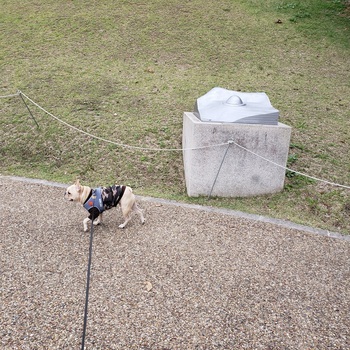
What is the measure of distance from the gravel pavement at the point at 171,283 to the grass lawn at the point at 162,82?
1.18m

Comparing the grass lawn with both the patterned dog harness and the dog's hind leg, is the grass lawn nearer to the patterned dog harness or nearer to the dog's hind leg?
the dog's hind leg

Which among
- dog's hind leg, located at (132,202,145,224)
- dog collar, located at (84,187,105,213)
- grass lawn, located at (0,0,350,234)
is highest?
dog collar, located at (84,187,105,213)

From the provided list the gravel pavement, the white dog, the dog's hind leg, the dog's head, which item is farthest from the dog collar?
the dog's hind leg

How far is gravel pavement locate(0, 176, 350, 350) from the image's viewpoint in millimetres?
3471

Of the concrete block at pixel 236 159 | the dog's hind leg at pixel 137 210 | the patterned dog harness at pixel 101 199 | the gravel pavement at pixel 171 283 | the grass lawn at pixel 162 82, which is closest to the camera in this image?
the gravel pavement at pixel 171 283

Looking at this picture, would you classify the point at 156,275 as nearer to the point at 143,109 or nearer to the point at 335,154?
the point at 335,154

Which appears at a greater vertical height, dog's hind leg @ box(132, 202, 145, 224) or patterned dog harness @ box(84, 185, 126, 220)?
patterned dog harness @ box(84, 185, 126, 220)

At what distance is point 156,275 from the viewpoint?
432cm

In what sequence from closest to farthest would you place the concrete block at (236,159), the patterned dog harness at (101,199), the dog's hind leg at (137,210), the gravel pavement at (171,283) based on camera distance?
the gravel pavement at (171,283), the patterned dog harness at (101,199), the dog's hind leg at (137,210), the concrete block at (236,159)

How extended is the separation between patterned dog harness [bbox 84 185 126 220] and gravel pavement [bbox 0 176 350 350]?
41 centimetres

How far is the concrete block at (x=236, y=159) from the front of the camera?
21.1ft

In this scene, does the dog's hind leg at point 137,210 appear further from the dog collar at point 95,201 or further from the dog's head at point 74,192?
the dog's head at point 74,192

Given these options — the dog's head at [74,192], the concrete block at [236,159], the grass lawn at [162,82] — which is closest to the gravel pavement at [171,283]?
the dog's head at [74,192]

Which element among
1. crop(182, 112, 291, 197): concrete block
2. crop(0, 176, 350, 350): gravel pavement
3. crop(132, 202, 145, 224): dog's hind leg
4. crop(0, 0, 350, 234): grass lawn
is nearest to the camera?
crop(0, 176, 350, 350): gravel pavement
